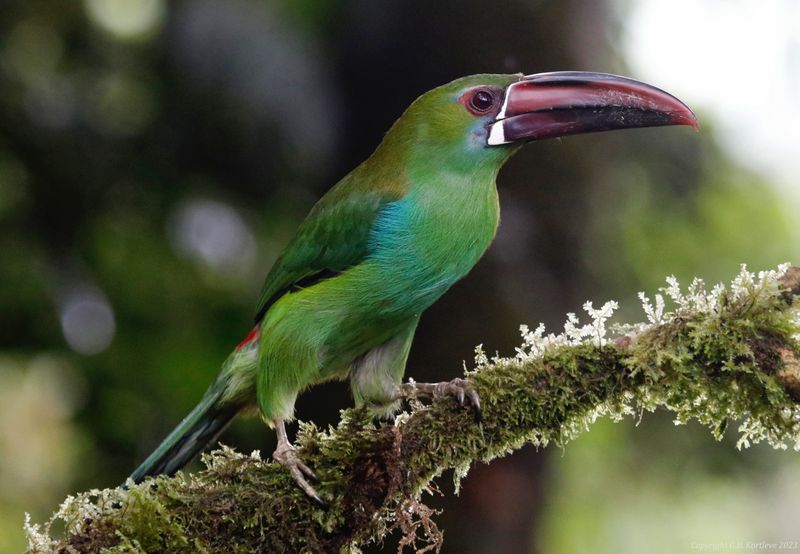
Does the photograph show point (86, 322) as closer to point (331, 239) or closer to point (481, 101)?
point (331, 239)

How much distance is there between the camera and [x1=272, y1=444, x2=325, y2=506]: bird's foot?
258cm

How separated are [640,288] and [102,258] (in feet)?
11.8

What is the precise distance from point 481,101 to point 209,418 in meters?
1.59

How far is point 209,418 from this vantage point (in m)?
3.72

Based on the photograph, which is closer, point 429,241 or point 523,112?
point 429,241

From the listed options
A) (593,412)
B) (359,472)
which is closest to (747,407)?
(593,412)

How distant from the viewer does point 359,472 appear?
8.74 ft

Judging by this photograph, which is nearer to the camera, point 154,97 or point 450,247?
point 450,247

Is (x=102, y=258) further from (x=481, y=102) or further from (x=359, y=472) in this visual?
(x=359, y=472)

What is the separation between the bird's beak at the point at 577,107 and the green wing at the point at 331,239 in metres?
0.48

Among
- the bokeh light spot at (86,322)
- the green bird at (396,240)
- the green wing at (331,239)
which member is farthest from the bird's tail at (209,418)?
the bokeh light spot at (86,322)

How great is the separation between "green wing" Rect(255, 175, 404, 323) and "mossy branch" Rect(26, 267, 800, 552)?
2.84 feet

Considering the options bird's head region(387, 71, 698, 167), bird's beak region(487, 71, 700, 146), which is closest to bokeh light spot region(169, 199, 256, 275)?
bird's head region(387, 71, 698, 167)

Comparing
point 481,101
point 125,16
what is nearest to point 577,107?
point 481,101
